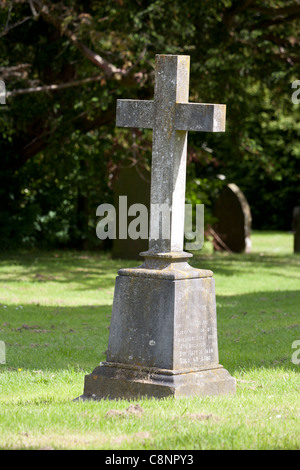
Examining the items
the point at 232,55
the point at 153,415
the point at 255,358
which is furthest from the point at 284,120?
the point at 153,415

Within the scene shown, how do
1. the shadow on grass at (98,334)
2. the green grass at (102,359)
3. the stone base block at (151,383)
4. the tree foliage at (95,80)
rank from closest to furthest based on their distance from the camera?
the green grass at (102,359)
the stone base block at (151,383)
the shadow on grass at (98,334)
the tree foliage at (95,80)

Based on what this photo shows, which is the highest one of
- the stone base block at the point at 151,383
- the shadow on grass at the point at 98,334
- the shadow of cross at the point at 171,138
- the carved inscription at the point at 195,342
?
the shadow of cross at the point at 171,138

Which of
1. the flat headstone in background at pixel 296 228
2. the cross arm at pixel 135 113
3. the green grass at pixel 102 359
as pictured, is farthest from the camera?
the flat headstone in background at pixel 296 228

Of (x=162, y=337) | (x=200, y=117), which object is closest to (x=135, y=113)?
(x=200, y=117)

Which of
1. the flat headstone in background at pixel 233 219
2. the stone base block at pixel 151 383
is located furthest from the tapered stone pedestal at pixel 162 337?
the flat headstone in background at pixel 233 219

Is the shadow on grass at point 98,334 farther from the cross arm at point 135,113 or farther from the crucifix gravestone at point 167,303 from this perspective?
the cross arm at point 135,113

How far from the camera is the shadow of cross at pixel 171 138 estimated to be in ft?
22.2

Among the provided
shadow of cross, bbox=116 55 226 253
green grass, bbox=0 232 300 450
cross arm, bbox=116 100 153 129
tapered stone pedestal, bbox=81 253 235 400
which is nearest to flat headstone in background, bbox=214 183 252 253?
green grass, bbox=0 232 300 450

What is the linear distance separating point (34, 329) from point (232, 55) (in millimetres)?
9599

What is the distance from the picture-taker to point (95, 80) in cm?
1698

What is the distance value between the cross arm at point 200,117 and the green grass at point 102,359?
7.38 ft

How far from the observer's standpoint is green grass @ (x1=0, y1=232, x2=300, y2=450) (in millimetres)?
5359

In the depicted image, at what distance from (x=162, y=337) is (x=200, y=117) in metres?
1.85

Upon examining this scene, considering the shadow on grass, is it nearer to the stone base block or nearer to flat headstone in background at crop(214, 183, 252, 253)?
the stone base block
